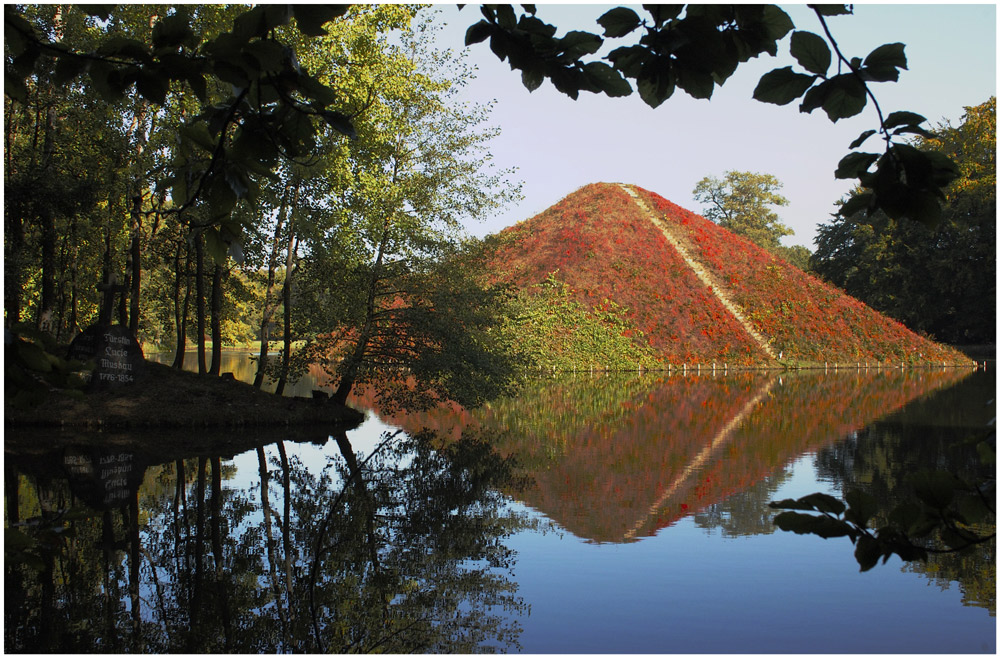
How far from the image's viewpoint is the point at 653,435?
16.4 meters

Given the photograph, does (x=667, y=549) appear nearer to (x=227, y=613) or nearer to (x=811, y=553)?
(x=811, y=553)

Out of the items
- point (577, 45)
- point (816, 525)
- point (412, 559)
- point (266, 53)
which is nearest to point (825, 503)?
point (816, 525)

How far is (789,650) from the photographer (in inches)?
205

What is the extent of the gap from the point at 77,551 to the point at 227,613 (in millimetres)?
2311

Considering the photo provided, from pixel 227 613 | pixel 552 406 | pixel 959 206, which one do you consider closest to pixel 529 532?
pixel 227 613

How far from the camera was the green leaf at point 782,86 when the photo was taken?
214 cm

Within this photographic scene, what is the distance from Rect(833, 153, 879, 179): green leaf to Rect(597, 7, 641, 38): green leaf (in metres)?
0.60

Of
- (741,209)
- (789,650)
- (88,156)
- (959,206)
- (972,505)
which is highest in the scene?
(741,209)

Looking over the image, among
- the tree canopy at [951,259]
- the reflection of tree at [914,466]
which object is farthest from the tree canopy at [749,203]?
the reflection of tree at [914,466]

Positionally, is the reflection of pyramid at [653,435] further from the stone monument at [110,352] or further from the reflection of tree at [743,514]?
the stone monument at [110,352]

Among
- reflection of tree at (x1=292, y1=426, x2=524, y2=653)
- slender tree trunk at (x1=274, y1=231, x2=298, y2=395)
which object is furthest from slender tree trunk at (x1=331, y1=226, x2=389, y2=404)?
reflection of tree at (x1=292, y1=426, x2=524, y2=653)

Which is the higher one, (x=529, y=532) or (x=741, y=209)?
(x=741, y=209)

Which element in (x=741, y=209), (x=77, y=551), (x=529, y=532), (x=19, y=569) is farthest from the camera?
(x=741, y=209)

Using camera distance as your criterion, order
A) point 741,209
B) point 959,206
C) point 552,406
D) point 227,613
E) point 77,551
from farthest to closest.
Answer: point 741,209
point 959,206
point 552,406
point 77,551
point 227,613
